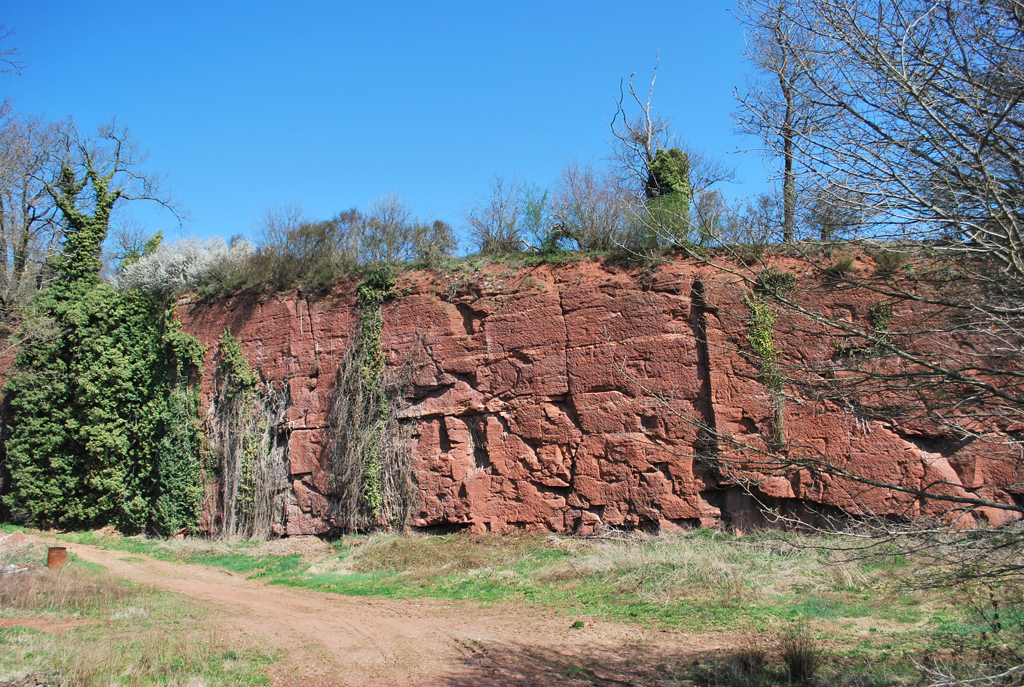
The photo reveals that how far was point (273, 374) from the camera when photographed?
15.1 m

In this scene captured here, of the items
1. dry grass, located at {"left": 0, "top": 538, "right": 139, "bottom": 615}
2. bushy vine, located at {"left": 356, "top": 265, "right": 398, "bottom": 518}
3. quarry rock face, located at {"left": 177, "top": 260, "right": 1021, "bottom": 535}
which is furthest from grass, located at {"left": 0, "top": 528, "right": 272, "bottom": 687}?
quarry rock face, located at {"left": 177, "top": 260, "right": 1021, "bottom": 535}

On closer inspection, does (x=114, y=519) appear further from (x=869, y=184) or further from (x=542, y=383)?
(x=869, y=184)

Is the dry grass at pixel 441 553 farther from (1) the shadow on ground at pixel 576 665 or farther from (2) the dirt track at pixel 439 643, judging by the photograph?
(1) the shadow on ground at pixel 576 665

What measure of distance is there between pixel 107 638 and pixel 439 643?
321cm

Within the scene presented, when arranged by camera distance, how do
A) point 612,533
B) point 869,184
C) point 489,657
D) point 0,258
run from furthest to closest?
point 0,258
point 612,533
point 489,657
point 869,184

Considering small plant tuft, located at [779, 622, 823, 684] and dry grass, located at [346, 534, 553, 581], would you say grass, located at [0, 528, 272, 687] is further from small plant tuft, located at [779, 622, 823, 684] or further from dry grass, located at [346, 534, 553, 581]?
small plant tuft, located at [779, 622, 823, 684]

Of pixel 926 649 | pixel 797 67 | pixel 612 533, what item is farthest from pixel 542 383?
pixel 797 67

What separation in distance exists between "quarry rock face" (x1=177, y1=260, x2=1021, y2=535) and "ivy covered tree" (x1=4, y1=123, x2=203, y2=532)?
62.0 inches

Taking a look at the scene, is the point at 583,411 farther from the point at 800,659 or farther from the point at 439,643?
the point at 800,659

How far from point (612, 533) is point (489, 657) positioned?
17.6ft

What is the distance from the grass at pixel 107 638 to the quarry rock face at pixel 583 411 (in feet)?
16.9

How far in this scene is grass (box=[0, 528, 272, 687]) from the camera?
18.7ft

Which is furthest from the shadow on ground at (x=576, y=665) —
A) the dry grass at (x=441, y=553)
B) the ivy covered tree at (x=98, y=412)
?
the ivy covered tree at (x=98, y=412)

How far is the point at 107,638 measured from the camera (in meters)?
6.79
